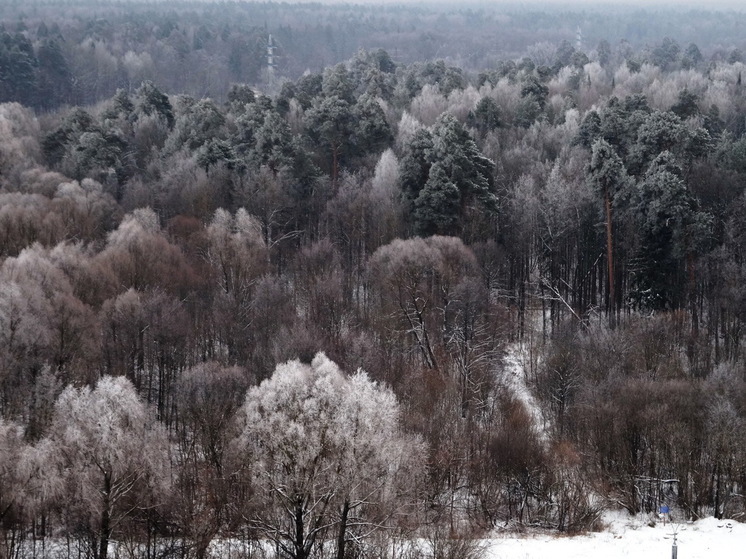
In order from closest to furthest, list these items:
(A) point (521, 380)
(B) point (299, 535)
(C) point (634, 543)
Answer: (B) point (299, 535), (C) point (634, 543), (A) point (521, 380)

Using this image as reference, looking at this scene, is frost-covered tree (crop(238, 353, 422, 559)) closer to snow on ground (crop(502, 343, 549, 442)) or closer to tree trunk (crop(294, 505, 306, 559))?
tree trunk (crop(294, 505, 306, 559))

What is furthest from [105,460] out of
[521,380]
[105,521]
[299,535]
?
[521,380]

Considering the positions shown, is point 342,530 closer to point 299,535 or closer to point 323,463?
point 299,535

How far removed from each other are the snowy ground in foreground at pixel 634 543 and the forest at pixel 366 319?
35.3 inches

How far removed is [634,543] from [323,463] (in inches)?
342

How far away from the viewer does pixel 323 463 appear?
1997 cm

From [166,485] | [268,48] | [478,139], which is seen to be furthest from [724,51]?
[166,485]

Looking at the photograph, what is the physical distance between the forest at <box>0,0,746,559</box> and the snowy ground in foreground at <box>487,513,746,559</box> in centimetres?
90

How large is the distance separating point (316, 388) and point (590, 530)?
28.2ft

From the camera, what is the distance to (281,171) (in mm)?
45281

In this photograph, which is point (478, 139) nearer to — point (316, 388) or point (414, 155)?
point (414, 155)

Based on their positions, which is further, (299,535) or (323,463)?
(323,463)

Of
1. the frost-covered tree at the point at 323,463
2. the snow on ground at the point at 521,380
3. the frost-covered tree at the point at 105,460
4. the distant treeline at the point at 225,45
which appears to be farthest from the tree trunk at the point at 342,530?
the distant treeline at the point at 225,45

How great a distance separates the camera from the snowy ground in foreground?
21.3 m
